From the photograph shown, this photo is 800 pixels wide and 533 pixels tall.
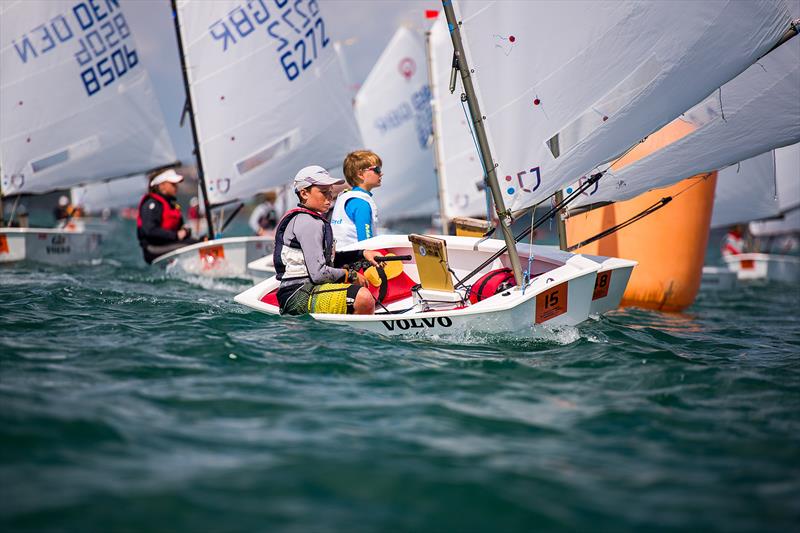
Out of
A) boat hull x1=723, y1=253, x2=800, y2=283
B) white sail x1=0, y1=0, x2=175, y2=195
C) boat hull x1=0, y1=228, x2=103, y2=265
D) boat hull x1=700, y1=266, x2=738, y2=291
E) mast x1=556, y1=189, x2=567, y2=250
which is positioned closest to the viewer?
mast x1=556, y1=189, x2=567, y2=250

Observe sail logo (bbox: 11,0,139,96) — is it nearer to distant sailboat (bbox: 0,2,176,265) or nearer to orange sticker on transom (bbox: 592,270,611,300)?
distant sailboat (bbox: 0,2,176,265)

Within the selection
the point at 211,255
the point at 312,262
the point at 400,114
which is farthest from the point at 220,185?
the point at 400,114

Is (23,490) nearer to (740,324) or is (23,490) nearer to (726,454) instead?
(726,454)

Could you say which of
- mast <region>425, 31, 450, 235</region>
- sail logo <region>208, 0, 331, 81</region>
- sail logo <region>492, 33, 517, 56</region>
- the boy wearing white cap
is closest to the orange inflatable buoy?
sail logo <region>492, 33, 517, 56</region>

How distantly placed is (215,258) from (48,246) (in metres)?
3.74

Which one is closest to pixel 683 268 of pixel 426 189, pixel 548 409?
pixel 548 409

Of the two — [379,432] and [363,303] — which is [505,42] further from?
[379,432]

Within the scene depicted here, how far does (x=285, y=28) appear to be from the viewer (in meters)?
12.5

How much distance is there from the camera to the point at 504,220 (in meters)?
5.66

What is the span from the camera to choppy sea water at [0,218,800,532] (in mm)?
2582

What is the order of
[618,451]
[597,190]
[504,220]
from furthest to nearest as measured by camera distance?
1. [597,190]
2. [504,220]
3. [618,451]

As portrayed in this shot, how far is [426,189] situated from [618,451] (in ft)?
62.2

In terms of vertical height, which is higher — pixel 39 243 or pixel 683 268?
pixel 39 243

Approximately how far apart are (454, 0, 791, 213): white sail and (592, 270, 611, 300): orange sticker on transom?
2.53 ft
